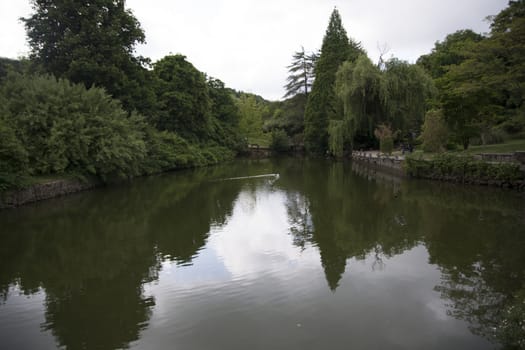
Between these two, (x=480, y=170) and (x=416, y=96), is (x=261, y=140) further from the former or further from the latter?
(x=480, y=170)

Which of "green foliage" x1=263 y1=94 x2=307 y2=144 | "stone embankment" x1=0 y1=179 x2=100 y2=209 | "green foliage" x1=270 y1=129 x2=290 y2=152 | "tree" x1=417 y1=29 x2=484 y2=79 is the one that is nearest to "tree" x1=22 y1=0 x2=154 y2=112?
"stone embankment" x1=0 y1=179 x2=100 y2=209

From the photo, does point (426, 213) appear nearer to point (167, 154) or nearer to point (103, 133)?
point (103, 133)

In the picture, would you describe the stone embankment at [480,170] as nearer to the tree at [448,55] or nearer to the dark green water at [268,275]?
the dark green water at [268,275]

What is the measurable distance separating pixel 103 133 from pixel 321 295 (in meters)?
16.4

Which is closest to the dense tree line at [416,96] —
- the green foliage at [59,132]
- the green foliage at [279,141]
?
the green foliage at [279,141]

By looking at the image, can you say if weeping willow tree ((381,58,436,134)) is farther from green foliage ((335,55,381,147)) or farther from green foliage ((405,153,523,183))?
green foliage ((405,153,523,183))

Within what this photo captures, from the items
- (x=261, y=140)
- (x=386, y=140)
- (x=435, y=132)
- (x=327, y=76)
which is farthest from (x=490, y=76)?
(x=261, y=140)

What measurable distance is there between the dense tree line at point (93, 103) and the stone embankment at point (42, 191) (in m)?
0.62

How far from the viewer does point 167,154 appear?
1233 inches

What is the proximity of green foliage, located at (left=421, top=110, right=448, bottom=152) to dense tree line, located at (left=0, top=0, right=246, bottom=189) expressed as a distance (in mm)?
17505

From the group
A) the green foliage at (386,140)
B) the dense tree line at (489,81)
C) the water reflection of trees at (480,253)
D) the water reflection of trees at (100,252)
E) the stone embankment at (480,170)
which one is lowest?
the water reflection of trees at (480,253)

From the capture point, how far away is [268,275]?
322 inches

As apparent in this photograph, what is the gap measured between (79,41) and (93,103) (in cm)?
630

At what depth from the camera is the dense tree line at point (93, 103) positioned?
706 inches
